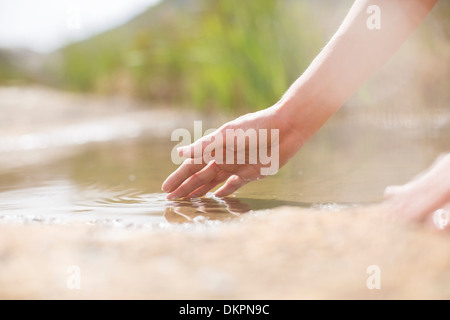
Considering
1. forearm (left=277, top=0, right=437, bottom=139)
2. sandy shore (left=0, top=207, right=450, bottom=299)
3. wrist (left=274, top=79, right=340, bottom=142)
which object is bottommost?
sandy shore (left=0, top=207, right=450, bottom=299)

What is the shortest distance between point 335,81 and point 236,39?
100 inches

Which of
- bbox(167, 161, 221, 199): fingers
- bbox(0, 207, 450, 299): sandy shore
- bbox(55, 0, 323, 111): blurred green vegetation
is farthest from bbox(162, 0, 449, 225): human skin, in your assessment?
bbox(55, 0, 323, 111): blurred green vegetation

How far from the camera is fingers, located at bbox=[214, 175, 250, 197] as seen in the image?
1457 mm

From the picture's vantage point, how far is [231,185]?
146 cm

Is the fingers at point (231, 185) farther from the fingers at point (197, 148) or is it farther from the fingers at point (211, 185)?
the fingers at point (197, 148)

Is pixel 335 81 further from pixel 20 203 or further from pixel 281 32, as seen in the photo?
pixel 281 32

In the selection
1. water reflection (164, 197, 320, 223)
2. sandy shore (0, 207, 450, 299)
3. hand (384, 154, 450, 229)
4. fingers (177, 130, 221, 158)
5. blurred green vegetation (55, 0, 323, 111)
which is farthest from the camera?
blurred green vegetation (55, 0, 323, 111)

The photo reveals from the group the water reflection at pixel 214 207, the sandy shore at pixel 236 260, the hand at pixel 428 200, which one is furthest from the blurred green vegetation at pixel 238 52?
the sandy shore at pixel 236 260

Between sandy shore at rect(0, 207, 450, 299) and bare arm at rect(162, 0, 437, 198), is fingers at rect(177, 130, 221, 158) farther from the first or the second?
sandy shore at rect(0, 207, 450, 299)

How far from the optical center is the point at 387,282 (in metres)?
0.72

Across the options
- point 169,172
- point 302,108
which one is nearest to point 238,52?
point 169,172

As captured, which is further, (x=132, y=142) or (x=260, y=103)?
(x=260, y=103)

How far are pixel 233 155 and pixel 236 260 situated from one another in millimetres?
605
